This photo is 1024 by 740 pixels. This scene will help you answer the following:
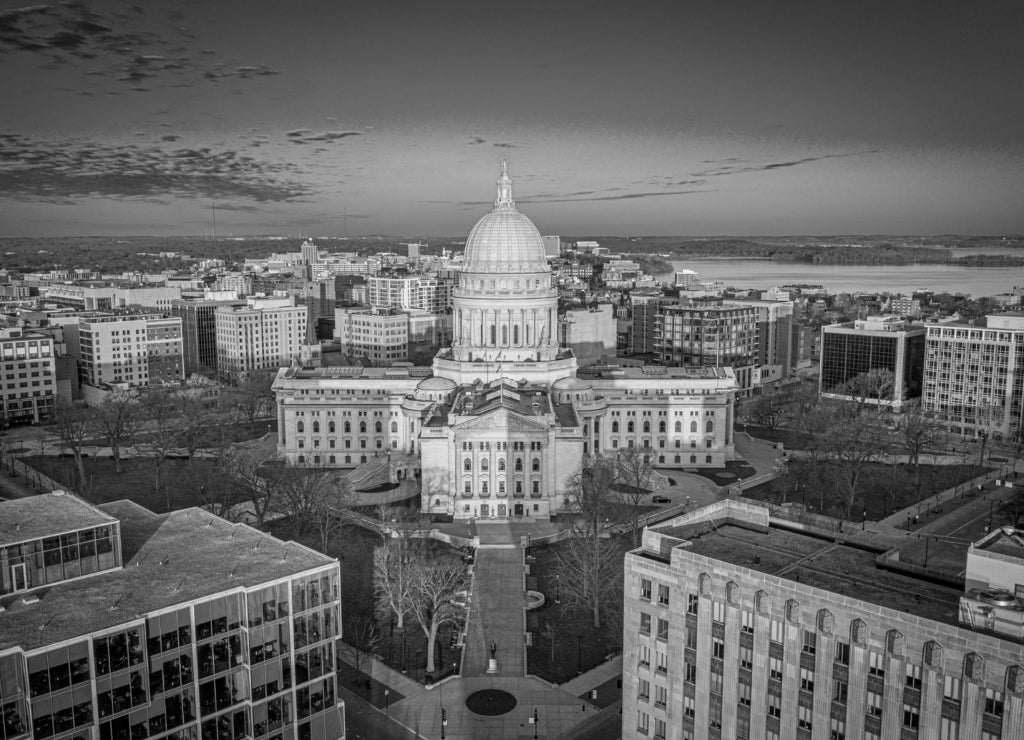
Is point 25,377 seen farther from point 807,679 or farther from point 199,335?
point 807,679

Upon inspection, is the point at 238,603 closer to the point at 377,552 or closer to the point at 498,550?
the point at 377,552

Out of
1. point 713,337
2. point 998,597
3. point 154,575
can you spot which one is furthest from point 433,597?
point 713,337

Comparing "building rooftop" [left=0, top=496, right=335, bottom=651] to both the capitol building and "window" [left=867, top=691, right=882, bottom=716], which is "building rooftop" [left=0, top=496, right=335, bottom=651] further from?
the capitol building

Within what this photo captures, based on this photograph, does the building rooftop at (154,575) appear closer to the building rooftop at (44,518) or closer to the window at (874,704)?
the building rooftop at (44,518)

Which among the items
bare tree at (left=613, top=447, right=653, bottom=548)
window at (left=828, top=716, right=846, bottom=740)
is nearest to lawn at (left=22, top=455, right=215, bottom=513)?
bare tree at (left=613, top=447, right=653, bottom=548)

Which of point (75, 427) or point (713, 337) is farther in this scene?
point (713, 337)

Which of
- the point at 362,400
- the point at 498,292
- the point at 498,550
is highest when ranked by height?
the point at 498,292

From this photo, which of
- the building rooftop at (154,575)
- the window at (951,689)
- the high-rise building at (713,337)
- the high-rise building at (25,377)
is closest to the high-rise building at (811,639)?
the window at (951,689)

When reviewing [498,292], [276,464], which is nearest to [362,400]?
[276,464]
